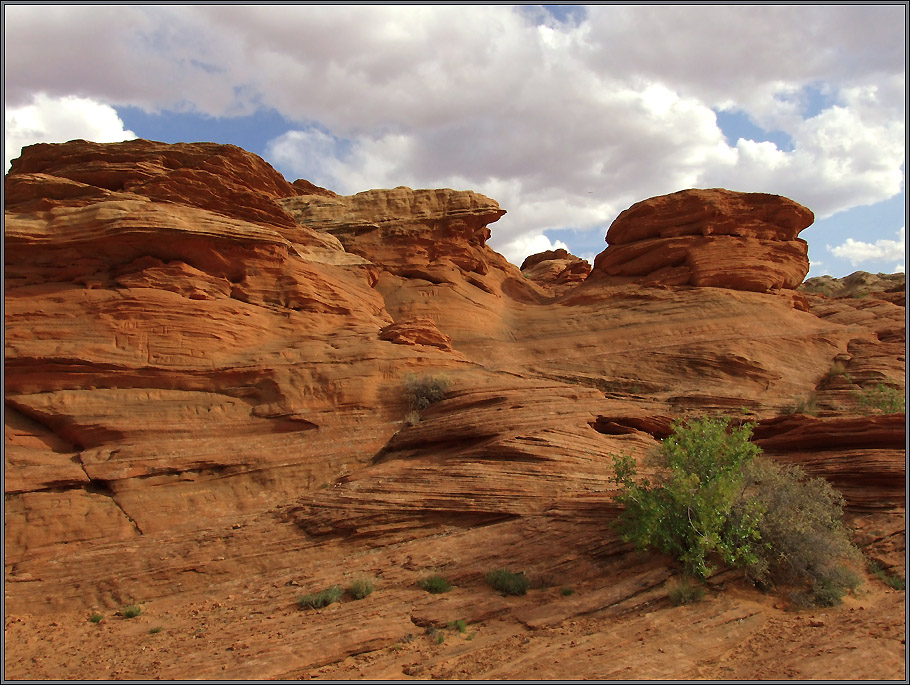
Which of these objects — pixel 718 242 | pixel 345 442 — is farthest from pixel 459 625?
pixel 718 242

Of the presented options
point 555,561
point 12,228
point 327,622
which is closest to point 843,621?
point 555,561

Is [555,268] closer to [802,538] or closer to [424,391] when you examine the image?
[424,391]

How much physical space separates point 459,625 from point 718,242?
82.8ft

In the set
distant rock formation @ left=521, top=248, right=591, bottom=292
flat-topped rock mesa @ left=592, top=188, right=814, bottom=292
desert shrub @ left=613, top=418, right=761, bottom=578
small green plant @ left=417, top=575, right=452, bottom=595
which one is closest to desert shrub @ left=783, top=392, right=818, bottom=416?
desert shrub @ left=613, top=418, right=761, bottom=578

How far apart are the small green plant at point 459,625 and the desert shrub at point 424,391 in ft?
28.1

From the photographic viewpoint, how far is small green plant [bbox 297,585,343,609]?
12039 mm

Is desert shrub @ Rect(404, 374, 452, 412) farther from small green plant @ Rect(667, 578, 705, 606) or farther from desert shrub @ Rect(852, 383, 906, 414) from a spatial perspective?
desert shrub @ Rect(852, 383, 906, 414)

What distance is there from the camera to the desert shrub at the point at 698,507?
11883mm

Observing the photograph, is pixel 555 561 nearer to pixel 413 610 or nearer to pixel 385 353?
pixel 413 610

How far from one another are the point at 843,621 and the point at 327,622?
362 inches

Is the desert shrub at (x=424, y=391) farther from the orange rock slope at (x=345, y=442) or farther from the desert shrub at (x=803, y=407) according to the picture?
the desert shrub at (x=803, y=407)

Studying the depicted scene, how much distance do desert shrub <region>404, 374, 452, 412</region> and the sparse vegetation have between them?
754 centimetres

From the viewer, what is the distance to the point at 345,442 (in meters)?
18.0

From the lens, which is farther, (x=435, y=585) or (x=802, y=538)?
(x=435, y=585)
